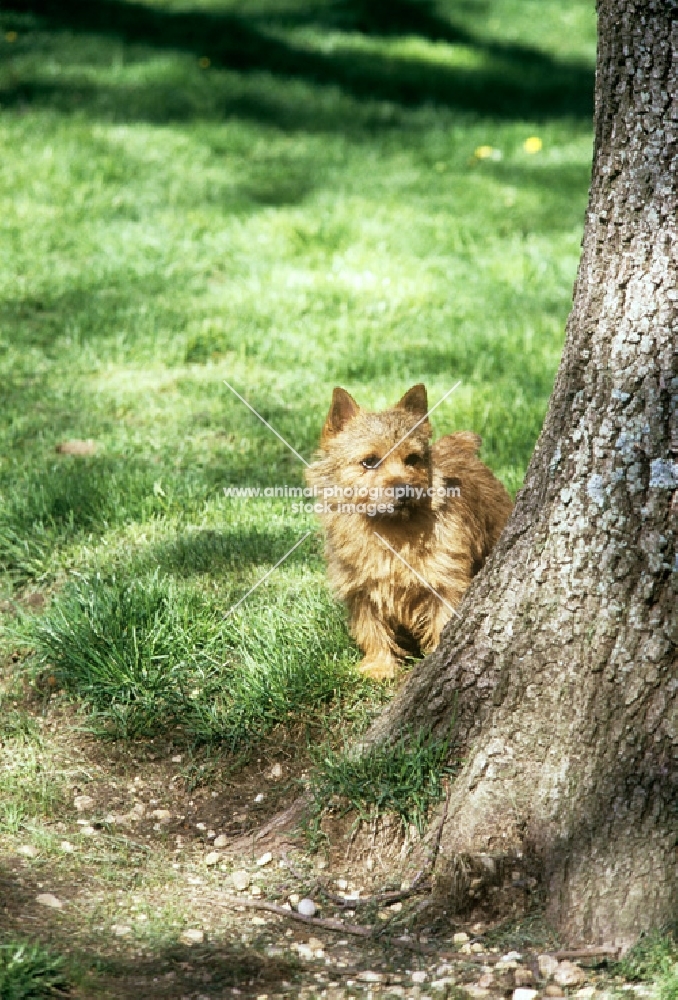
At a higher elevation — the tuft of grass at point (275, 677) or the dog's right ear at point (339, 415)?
the dog's right ear at point (339, 415)

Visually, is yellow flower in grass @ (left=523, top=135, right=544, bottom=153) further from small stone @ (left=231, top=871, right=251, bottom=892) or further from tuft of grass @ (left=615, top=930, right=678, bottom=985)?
tuft of grass @ (left=615, top=930, right=678, bottom=985)

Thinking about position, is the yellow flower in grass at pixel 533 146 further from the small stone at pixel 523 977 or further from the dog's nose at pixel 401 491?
the small stone at pixel 523 977

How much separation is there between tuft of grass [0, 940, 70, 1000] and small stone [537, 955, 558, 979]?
1094 mm

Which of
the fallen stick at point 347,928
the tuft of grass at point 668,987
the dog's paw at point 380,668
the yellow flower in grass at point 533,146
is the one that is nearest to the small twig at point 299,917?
the fallen stick at point 347,928

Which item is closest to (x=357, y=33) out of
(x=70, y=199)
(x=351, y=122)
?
(x=351, y=122)

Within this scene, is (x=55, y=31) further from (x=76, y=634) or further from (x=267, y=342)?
(x=76, y=634)

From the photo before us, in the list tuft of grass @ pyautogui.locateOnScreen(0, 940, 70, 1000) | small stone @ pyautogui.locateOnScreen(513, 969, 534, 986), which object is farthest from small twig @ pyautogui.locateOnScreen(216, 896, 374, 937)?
tuft of grass @ pyautogui.locateOnScreen(0, 940, 70, 1000)

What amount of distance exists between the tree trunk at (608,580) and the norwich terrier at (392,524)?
2.08ft

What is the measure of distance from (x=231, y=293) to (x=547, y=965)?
4737mm

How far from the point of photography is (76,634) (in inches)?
149

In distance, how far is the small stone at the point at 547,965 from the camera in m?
2.72

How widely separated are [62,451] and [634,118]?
3.23 metres

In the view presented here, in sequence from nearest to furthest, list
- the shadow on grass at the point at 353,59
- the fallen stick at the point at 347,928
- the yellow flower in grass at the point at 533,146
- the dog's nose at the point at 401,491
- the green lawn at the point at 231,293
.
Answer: the fallen stick at the point at 347,928
the dog's nose at the point at 401,491
the green lawn at the point at 231,293
the yellow flower in grass at the point at 533,146
the shadow on grass at the point at 353,59

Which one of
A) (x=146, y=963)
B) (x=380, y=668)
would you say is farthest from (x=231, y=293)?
(x=146, y=963)
